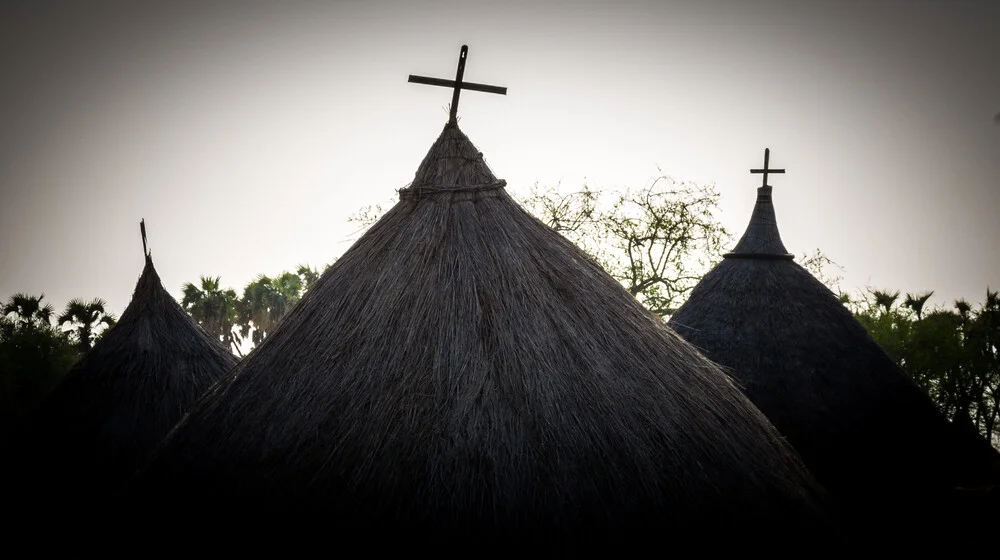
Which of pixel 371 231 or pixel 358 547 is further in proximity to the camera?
pixel 371 231

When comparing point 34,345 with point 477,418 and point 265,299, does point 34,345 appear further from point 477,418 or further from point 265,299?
point 477,418

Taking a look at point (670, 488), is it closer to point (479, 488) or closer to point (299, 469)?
point (479, 488)

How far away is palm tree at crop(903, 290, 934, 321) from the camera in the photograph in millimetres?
26325

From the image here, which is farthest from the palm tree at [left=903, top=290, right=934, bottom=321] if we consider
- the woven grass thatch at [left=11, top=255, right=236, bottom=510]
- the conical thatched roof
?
the woven grass thatch at [left=11, top=255, right=236, bottom=510]

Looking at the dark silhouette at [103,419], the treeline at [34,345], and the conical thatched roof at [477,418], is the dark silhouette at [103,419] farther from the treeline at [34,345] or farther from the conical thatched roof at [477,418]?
the treeline at [34,345]

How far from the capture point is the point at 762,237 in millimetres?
13133

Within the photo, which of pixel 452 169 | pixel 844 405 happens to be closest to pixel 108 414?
pixel 452 169

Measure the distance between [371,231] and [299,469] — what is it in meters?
2.37

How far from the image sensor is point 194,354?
34.6 ft

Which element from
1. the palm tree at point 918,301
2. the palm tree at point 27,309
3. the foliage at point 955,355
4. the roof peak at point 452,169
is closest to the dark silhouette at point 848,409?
the roof peak at point 452,169

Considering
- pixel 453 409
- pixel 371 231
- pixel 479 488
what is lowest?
pixel 479 488

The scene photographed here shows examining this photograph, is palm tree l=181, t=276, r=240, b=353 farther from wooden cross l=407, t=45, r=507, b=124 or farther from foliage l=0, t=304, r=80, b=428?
wooden cross l=407, t=45, r=507, b=124

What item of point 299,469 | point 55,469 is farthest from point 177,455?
point 55,469

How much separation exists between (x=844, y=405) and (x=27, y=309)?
2542 cm
